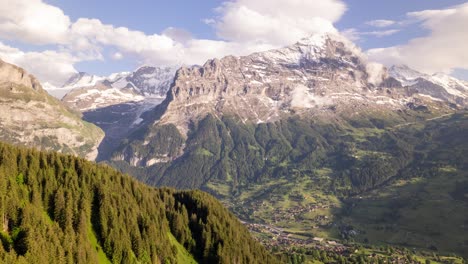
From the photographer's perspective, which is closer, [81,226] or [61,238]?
[61,238]

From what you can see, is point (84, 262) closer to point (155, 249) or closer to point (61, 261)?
point (61, 261)

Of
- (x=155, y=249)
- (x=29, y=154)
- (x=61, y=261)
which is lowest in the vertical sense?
(x=155, y=249)

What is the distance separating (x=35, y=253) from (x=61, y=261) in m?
9.57

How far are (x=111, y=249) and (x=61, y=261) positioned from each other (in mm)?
31622

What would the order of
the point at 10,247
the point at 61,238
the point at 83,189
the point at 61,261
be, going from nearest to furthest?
the point at 10,247, the point at 61,261, the point at 61,238, the point at 83,189

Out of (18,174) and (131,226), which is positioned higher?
(18,174)

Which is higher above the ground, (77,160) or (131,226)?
(77,160)

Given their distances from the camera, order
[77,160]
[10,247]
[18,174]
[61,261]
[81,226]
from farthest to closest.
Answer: [77,160]
[18,174]
[81,226]
[61,261]
[10,247]

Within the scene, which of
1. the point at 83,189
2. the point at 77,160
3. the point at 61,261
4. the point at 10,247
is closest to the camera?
the point at 10,247

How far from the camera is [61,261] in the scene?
124812 millimetres

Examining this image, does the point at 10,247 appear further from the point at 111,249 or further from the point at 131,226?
the point at 131,226

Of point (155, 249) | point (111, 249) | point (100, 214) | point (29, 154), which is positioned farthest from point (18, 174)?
point (155, 249)

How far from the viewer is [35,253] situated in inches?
4624

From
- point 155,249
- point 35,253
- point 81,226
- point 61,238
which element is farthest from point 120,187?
point 35,253
